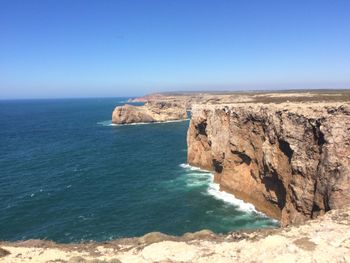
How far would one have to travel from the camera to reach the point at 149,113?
519 ft

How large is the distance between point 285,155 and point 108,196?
91.8 feet

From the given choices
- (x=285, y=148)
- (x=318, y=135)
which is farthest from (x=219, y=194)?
(x=318, y=135)

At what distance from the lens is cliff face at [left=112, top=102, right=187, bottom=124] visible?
149 meters

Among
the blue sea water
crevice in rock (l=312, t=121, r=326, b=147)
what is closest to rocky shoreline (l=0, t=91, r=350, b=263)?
crevice in rock (l=312, t=121, r=326, b=147)

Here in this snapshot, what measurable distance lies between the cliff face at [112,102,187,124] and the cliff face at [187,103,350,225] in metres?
93.7

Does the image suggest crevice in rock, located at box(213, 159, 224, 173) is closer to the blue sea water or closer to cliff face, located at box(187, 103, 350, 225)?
cliff face, located at box(187, 103, 350, 225)

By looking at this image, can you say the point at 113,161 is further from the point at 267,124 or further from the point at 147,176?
the point at 267,124

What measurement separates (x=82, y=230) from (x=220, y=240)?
22776 millimetres

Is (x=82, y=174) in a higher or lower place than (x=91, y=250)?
lower

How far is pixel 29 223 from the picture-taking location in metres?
42.0

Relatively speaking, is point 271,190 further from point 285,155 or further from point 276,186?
point 285,155

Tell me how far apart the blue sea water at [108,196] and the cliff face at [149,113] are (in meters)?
61.0

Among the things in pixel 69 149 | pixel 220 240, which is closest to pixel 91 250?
pixel 220 240

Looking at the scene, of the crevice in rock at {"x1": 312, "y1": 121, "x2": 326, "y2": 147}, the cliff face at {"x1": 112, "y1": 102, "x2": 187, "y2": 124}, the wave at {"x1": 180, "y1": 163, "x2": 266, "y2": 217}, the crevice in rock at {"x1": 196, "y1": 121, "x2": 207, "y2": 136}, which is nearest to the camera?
the crevice in rock at {"x1": 312, "y1": 121, "x2": 326, "y2": 147}
